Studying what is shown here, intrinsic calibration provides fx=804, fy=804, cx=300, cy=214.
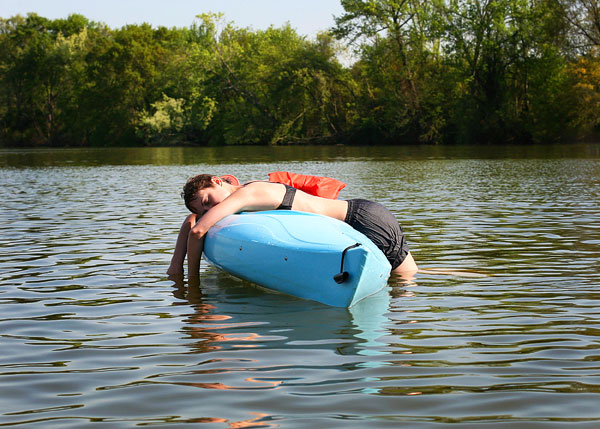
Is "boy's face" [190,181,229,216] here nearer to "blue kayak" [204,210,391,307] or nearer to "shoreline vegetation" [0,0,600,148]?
"blue kayak" [204,210,391,307]

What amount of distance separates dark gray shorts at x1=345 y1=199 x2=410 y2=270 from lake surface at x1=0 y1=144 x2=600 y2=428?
318 mm

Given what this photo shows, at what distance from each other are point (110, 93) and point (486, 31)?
4183 centimetres

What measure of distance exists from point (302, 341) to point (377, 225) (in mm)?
2183

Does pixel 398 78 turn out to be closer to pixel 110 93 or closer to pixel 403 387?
pixel 110 93

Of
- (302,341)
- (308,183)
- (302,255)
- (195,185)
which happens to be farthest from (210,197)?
(302,341)

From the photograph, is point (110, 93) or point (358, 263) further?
point (110, 93)

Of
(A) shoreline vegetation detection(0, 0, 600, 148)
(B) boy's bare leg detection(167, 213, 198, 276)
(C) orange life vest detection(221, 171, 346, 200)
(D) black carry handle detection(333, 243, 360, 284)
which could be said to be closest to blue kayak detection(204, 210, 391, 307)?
(D) black carry handle detection(333, 243, 360, 284)

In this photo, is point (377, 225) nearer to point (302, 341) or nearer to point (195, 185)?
point (195, 185)

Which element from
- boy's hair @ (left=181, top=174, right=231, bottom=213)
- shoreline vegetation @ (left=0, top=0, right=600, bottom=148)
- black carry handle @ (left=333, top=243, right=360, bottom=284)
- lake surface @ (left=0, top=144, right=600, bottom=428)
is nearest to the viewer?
lake surface @ (left=0, top=144, right=600, bottom=428)

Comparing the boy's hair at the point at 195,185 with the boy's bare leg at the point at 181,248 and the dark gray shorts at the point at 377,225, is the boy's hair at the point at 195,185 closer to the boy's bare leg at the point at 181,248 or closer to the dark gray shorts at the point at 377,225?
the boy's bare leg at the point at 181,248

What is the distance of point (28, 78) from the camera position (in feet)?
289

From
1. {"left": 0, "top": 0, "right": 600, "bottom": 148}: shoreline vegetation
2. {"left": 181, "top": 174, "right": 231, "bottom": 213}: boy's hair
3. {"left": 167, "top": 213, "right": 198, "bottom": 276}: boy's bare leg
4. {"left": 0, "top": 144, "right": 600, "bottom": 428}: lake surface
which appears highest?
{"left": 0, "top": 0, "right": 600, "bottom": 148}: shoreline vegetation

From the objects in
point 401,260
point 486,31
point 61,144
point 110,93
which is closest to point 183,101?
point 110,93

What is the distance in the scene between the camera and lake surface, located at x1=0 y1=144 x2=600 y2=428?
3.70 metres
